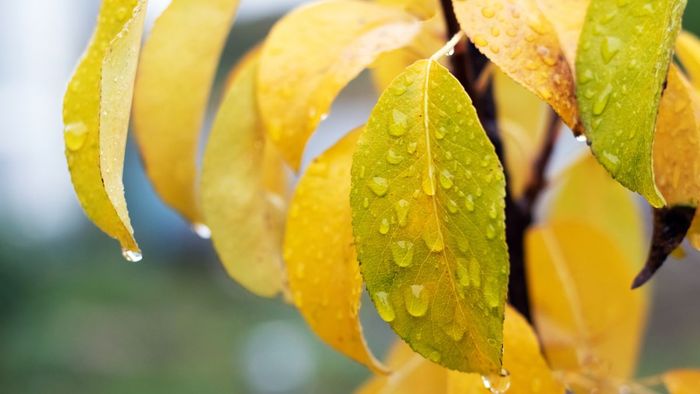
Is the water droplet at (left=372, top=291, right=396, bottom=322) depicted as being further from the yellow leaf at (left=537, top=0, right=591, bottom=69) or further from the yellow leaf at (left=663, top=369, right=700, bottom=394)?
the yellow leaf at (left=663, top=369, right=700, bottom=394)

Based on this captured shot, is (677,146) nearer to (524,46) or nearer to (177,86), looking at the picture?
(524,46)

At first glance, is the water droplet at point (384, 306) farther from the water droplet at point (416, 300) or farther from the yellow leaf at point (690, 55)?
the yellow leaf at point (690, 55)

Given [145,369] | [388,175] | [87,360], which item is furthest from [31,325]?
[388,175]

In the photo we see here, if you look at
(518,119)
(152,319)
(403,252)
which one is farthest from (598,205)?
(152,319)

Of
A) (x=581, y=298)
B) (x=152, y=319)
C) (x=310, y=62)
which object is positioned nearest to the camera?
(x=310, y=62)

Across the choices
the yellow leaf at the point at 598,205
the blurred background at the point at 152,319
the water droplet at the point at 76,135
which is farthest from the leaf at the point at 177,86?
the blurred background at the point at 152,319

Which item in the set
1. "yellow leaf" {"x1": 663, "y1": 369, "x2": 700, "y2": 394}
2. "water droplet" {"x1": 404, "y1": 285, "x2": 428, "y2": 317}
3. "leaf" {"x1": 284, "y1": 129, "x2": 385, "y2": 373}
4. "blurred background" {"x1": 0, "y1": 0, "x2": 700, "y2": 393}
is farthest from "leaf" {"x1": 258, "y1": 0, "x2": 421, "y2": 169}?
"blurred background" {"x1": 0, "y1": 0, "x2": 700, "y2": 393}

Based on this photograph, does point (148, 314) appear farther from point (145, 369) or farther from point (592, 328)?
point (592, 328)
